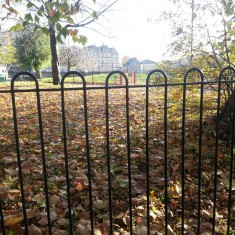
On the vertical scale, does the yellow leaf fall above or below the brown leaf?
above

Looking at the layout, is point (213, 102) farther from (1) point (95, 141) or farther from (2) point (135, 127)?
(1) point (95, 141)

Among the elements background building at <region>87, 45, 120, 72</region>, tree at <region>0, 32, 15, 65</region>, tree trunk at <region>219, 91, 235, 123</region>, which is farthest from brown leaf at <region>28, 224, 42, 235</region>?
background building at <region>87, 45, 120, 72</region>

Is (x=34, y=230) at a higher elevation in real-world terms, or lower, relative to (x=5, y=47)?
lower

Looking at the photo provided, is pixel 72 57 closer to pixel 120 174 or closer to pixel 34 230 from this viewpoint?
pixel 120 174

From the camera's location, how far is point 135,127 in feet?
17.2

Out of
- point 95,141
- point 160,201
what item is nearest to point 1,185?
point 160,201

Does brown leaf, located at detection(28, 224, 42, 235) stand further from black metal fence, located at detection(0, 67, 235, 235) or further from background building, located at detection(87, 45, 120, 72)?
background building, located at detection(87, 45, 120, 72)

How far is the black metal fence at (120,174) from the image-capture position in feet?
6.06

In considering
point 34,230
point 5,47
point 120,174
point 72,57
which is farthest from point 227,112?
point 72,57

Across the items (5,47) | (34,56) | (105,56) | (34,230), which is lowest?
(34,230)

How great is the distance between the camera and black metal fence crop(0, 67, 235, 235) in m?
1.85

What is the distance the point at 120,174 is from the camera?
3.08 meters

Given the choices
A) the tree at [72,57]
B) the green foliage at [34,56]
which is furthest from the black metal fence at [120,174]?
the tree at [72,57]

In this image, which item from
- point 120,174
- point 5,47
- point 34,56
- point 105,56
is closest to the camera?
point 120,174
